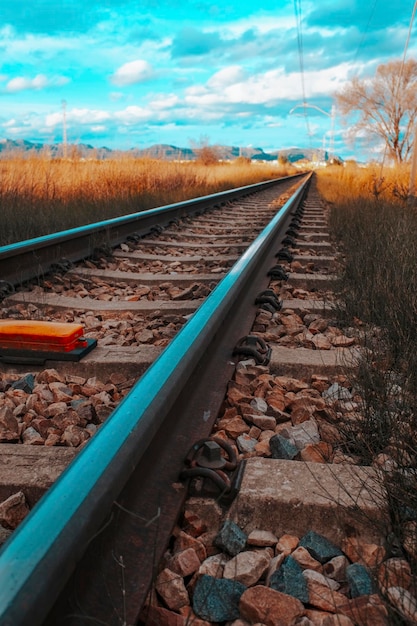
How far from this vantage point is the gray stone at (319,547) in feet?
4.89

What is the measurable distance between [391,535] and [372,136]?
48.1 m

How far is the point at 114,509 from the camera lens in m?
1.37

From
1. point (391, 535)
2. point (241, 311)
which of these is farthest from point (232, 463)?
point (241, 311)

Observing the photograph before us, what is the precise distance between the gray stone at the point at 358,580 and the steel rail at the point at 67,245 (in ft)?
11.1

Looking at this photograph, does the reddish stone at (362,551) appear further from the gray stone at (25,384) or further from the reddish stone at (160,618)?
the gray stone at (25,384)

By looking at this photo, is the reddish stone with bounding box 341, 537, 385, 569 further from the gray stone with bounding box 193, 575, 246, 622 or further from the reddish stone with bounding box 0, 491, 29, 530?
the reddish stone with bounding box 0, 491, 29, 530

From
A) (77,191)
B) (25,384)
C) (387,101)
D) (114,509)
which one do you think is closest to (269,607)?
(114,509)

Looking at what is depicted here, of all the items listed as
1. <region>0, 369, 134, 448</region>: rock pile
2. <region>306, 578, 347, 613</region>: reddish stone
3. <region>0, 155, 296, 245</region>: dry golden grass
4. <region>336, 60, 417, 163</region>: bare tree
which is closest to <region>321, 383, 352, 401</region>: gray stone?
<region>0, 369, 134, 448</region>: rock pile

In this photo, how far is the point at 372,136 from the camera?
4600 cm

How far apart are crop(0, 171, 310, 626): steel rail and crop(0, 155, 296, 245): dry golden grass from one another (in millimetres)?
4311

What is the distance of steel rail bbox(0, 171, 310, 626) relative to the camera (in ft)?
3.39

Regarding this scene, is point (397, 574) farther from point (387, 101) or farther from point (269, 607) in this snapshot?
point (387, 101)

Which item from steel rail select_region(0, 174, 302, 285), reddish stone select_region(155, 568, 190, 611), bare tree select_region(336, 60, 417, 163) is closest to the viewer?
reddish stone select_region(155, 568, 190, 611)

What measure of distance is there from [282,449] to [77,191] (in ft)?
A: 28.7
